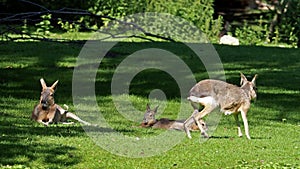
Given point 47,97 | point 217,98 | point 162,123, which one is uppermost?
point 217,98

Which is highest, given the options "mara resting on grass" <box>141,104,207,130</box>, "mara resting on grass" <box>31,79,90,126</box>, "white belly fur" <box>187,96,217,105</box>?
"white belly fur" <box>187,96,217,105</box>

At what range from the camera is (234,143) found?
31.8 ft

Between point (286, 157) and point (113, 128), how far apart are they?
9.18ft

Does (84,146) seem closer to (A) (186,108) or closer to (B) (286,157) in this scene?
(B) (286,157)

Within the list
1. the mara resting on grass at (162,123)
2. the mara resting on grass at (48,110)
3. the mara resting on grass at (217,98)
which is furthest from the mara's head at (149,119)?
the mara resting on grass at (217,98)

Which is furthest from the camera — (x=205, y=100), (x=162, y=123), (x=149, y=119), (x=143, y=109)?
(x=143, y=109)

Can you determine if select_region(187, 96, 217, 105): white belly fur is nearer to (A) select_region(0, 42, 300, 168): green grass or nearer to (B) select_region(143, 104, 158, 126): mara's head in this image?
(A) select_region(0, 42, 300, 168): green grass

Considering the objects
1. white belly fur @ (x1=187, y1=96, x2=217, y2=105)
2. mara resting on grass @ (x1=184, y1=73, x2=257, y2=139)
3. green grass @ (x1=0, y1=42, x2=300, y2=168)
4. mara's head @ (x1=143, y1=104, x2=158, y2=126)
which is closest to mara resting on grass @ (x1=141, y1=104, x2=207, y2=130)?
mara's head @ (x1=143, y1=104, x2=158, y2=126)

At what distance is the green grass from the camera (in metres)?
8.45

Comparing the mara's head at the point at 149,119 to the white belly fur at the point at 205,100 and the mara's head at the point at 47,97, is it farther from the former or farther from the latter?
the white belly fur at the point at 205,100

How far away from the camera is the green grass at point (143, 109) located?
845 cm

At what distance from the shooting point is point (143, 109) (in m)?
13.1

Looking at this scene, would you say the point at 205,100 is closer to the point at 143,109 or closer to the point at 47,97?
the point at 47,97

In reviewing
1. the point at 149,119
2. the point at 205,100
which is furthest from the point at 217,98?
the point at 149,119
